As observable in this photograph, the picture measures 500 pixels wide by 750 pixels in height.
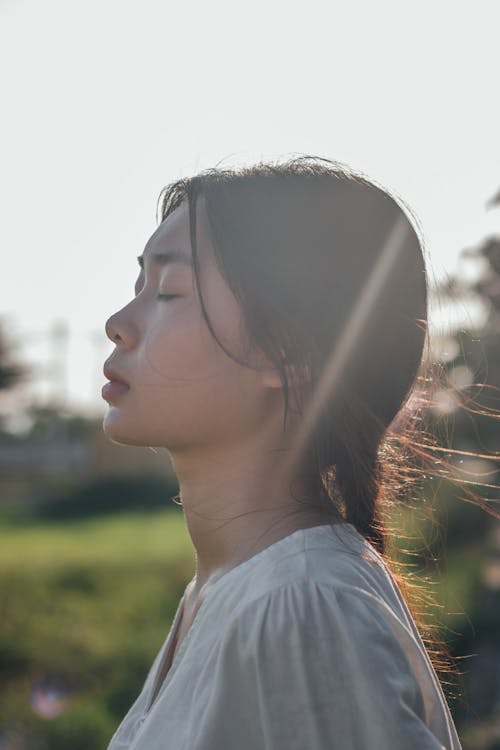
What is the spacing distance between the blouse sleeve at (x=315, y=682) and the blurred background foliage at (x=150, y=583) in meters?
0.52

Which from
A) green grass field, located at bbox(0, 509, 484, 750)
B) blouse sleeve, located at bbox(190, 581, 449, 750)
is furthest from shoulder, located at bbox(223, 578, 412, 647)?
green grass field, located at bbox(0, 509, 484, 750)

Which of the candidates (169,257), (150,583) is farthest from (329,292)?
(150,583)

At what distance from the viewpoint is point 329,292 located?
5.28 ft

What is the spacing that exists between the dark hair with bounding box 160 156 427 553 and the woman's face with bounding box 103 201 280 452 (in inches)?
0.9

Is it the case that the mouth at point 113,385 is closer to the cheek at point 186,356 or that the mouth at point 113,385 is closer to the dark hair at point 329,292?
the cheek at point 186,356

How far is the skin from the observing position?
159cm

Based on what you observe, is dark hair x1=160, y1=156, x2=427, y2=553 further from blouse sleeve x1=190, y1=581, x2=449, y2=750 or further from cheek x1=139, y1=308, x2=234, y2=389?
blouse sleeve x1=190, y1=581, x2=449, y2=750

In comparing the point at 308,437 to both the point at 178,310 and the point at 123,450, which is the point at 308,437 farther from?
the point at 123,450

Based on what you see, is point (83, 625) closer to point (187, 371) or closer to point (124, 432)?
point (124, 432)

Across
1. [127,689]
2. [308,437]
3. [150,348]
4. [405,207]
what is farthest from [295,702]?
[127,689]

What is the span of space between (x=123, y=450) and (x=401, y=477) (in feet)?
80.0

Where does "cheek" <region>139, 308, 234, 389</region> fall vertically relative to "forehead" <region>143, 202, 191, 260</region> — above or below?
below

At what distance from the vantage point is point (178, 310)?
1.61 m

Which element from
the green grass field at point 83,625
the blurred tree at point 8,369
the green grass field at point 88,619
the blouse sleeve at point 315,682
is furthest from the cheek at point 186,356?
the blurred tree at point 8,369
